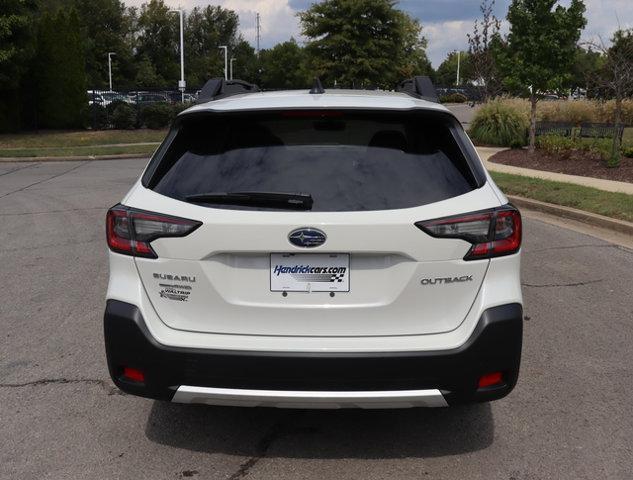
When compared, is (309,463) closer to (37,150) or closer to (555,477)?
(555,477)

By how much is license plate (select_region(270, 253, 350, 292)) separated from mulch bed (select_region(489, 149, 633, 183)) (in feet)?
40.3

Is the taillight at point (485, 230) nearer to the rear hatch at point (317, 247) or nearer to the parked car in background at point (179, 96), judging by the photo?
the rear hatch at point (317, 247)

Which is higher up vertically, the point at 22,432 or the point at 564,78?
the point at 564,78

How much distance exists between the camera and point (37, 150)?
22.1 meters

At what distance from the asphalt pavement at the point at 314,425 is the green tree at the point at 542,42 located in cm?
1334

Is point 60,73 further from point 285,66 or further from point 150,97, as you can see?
point 285,66

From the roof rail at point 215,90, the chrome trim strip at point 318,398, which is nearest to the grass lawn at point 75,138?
the roof rail at point 215,90

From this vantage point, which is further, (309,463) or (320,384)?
(309,463)

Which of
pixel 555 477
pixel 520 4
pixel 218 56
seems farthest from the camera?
pixel 218 56

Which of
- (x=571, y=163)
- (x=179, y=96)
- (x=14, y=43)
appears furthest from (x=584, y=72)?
(x=179, y=96)

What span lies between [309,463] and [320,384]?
0.60m

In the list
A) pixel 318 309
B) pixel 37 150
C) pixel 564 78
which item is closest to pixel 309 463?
pixel 318 309

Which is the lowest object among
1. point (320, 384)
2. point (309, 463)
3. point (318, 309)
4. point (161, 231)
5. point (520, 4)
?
point (309, 463)

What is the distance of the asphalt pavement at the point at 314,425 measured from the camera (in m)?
3.32
